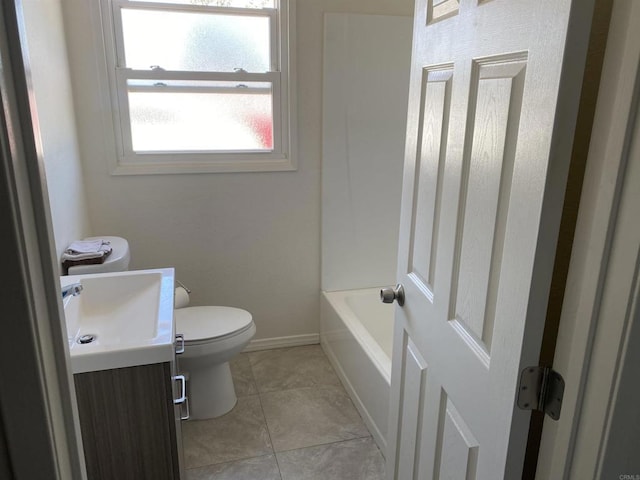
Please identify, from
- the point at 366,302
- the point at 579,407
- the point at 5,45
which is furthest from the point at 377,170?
the point at 5,45

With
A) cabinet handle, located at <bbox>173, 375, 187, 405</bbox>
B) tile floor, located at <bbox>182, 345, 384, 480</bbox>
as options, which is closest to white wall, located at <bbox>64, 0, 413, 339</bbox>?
tile floor, located at <bbox>182, 345, 384, 480</bbox>

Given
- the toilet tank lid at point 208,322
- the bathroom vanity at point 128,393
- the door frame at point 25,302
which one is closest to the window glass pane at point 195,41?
the toilet tank lid at point 208,322

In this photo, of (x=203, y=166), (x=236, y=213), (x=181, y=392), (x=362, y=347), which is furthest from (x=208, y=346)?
(x=203, y=166)

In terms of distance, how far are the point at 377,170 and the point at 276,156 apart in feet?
1.95

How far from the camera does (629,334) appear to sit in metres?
0.72

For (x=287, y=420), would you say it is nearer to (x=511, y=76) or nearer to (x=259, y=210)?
(x=259, y=210)

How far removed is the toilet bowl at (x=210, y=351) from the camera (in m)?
2.23

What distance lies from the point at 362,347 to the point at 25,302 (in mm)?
1970

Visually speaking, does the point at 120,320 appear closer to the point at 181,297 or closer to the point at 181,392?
the point at 181,392

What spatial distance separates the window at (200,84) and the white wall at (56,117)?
24 cm

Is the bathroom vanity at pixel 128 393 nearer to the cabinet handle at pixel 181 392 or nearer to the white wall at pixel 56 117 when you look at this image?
the cabinet handle at pixel 181 392

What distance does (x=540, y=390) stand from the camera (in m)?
0.88

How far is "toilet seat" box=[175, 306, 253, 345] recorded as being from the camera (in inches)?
88.2

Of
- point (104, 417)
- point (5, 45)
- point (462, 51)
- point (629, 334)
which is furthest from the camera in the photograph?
point (104, 417)
